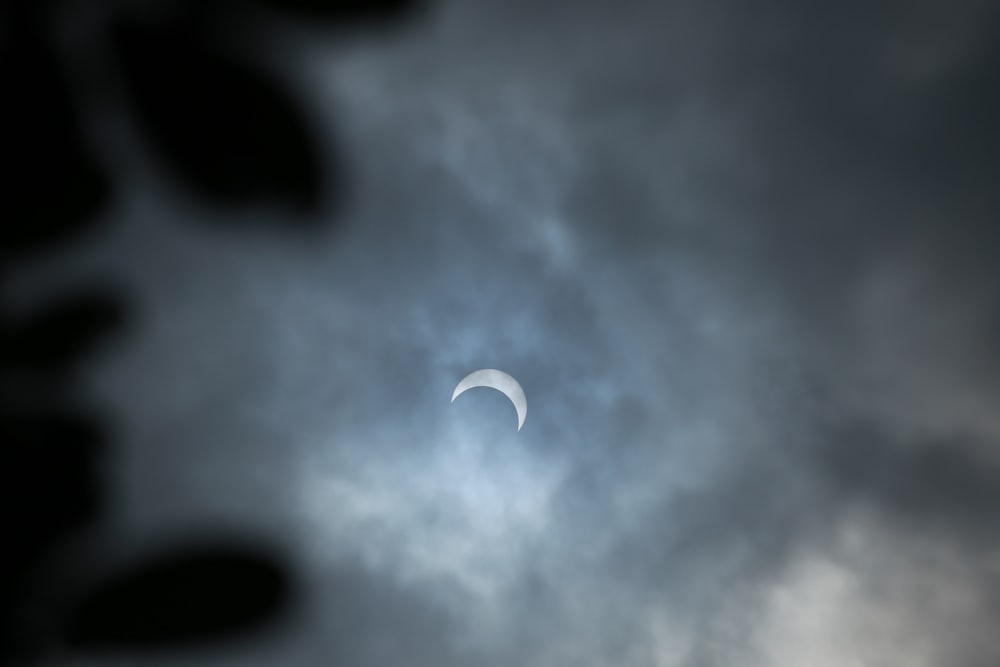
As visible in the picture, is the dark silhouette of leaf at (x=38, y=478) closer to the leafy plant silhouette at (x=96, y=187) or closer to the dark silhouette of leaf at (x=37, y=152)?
the leafy plant silhouette at (x=96, y=187)

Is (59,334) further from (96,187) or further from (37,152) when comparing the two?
(37,152)

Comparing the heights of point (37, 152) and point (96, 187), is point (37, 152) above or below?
below

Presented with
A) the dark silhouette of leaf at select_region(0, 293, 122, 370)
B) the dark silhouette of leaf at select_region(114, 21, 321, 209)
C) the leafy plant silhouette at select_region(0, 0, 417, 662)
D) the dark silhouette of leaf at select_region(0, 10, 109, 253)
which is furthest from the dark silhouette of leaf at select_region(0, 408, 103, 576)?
the dark silhouette of leaf at select_region(114, 21, 321, 209)

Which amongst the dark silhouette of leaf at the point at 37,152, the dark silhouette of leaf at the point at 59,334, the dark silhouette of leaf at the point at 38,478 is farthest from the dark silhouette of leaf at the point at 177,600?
the dark silhouette of leaf at the point at 37,152

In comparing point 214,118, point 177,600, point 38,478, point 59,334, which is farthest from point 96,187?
point 177,600

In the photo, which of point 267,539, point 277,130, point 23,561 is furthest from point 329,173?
point 23,561

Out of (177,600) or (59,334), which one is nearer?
(59,334)

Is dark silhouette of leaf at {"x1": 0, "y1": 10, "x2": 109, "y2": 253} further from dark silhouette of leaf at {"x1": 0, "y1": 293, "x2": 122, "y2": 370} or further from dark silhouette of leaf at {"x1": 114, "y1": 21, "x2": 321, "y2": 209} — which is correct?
dark silhouette of leaf at {"x1": 0, "y1": 293, "x2": 122, "y2": 370}

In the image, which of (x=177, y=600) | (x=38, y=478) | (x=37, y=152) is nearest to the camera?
(x=37, y=152)

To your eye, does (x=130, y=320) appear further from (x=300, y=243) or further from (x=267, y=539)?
(x=267, y=539)
